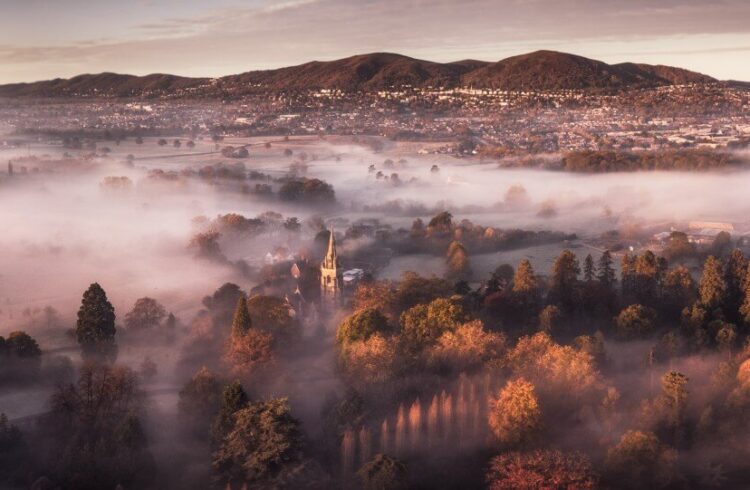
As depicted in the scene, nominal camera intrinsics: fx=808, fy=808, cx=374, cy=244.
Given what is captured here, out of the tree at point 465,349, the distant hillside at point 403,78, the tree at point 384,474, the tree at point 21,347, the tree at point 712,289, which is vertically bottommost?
the tree at point 384,474

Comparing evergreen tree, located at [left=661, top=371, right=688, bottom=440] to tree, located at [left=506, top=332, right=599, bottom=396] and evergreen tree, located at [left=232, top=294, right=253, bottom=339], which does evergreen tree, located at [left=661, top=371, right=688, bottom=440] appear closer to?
tree, located at [left=506, top=332, right=599, bottom=396]

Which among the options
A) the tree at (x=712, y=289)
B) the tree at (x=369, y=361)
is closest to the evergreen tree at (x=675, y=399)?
the tree at (x=369, y=361)

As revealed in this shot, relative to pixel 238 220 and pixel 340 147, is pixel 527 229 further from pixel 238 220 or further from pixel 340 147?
pixel 340 147

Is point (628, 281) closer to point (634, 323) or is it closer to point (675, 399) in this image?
point (634, 323)

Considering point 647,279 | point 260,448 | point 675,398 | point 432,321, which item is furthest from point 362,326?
point 647,279

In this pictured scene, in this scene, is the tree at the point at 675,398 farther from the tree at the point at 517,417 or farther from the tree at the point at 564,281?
the tree at the point at 564,281

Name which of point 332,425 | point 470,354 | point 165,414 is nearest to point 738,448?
point 470,354
